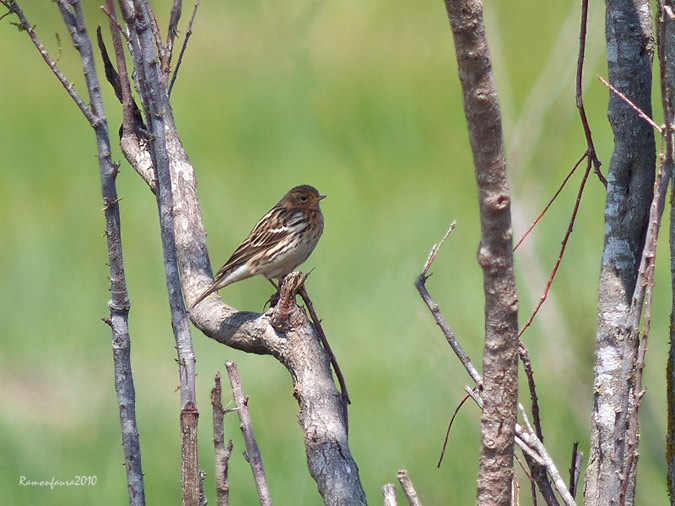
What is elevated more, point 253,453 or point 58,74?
point 58,74

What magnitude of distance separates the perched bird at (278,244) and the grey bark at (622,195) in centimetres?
317

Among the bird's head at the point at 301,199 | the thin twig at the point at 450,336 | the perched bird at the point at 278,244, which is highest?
the bird's head at the point at 301,199

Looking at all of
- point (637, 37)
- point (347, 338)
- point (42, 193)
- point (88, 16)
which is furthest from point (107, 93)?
point (637, 37)

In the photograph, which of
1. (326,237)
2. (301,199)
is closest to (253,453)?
(301,199)

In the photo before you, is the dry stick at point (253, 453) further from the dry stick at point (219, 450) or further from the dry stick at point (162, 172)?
the dry stick at point (162, 172)

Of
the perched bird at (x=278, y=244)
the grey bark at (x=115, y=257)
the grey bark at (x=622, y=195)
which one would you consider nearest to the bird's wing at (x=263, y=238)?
the perched bird at (x=278, y=244)

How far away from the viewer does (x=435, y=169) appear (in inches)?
439

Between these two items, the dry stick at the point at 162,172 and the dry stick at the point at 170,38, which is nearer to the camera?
the dry stick at the point at 162,172

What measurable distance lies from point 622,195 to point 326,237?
6.71 metres

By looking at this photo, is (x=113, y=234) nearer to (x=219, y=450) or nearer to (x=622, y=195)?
(x=219, y=450)

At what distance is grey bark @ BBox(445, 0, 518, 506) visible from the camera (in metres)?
2.01

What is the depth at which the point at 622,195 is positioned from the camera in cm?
296

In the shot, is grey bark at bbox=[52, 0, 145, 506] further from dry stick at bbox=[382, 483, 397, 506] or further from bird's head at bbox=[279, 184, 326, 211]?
bird's head at bbox=[279, 184, 326, 211]

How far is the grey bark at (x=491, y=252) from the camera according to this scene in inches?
79.1
